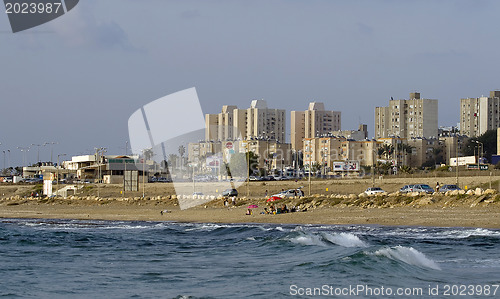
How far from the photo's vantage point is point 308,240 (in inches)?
1047

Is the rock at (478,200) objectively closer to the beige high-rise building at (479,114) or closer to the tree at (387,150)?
the tree at (387,150)

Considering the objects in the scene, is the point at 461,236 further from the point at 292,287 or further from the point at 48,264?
the point at 48,264

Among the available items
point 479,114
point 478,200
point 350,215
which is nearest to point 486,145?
point 479,114

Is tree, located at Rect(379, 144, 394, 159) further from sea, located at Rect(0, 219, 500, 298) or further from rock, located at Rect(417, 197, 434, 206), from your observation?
sea, located at Rect(0, 219, 500, 298)

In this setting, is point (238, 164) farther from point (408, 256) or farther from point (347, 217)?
point (408, 256)

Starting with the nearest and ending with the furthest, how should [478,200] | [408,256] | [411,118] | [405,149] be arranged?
[408,256]
[478,200]
[405,149]
[411,118]

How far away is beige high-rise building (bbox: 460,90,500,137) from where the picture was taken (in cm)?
18238

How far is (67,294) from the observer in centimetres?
1695

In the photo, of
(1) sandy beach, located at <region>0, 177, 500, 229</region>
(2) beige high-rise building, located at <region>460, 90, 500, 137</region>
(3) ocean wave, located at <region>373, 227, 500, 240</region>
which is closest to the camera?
(3) ocean wave, located at <region>373, 227, 500, 240</region>

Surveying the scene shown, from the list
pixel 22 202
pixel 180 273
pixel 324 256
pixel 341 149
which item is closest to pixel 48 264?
pixel 180 273

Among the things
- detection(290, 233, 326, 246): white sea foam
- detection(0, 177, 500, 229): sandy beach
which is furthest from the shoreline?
detection(290, 233, 326, 246): white sea foam

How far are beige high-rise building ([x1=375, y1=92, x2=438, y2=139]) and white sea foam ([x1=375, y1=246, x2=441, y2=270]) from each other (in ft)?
520

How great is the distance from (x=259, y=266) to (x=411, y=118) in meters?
169

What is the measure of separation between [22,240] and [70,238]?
225 cm
